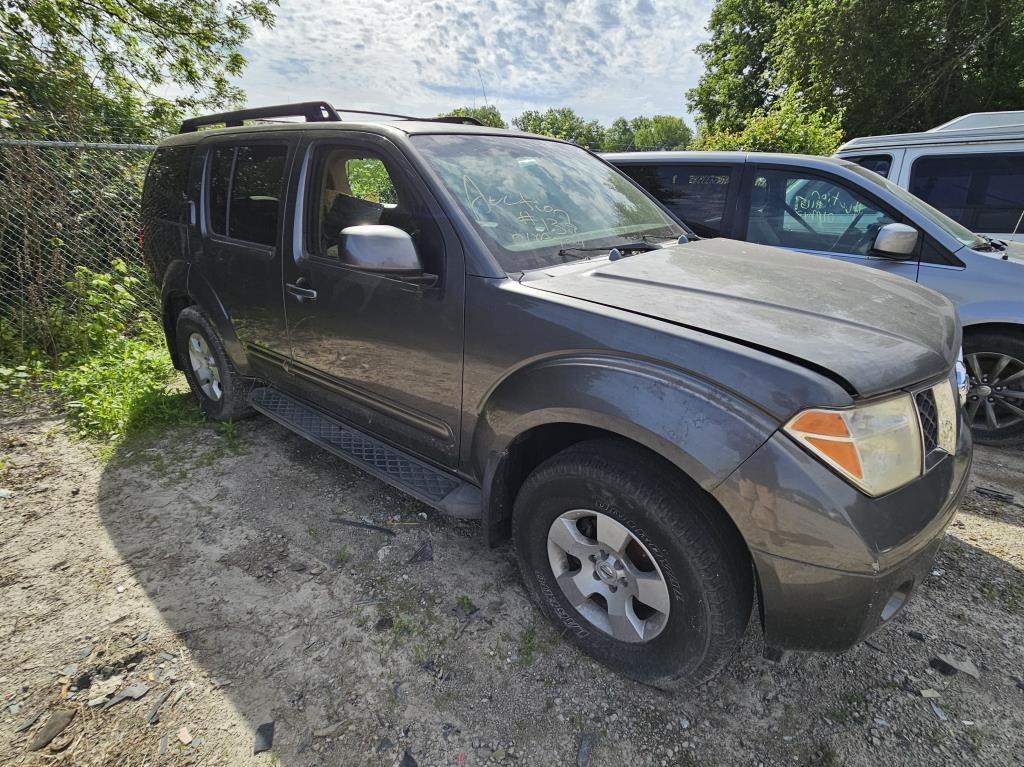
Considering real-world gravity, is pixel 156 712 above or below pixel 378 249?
below

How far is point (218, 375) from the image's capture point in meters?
3.69

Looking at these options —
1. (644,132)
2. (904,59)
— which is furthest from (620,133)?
(904,59)

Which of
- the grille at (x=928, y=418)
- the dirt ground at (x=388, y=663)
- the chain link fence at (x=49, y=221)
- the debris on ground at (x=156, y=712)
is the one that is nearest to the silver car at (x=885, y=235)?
the dirt ground at (x=388, y=663)

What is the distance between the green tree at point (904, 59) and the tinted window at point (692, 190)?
1296cm

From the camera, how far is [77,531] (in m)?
2.75

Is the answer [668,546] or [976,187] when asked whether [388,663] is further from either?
[976,187]

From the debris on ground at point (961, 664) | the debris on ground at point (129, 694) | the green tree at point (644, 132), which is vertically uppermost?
the green tree at point (644, 132)

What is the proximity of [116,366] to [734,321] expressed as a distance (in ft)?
16.9

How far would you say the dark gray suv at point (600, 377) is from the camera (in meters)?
1.43

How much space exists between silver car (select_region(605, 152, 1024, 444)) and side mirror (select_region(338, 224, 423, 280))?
2.97m

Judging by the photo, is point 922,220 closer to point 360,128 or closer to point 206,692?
point 360,128

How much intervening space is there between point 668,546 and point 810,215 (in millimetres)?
3319

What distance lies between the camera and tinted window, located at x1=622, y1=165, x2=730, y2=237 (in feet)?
13.9

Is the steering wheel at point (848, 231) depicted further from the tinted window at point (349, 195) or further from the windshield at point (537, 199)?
the tinted window at point (349, 195)
